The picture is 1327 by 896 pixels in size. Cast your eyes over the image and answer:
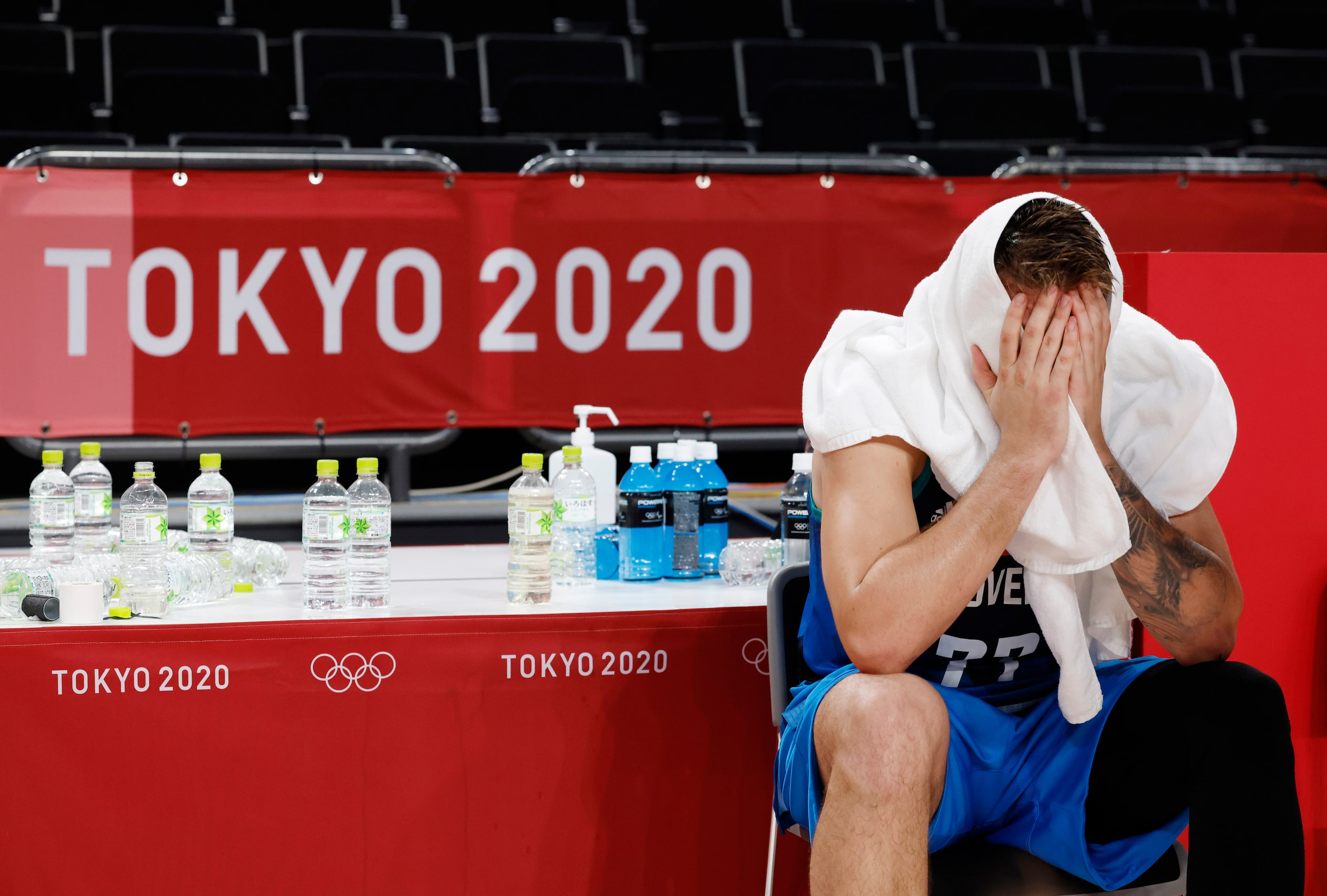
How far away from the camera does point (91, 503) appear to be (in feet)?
Result: 7.45

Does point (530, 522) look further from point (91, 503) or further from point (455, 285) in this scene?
point (455, 285)

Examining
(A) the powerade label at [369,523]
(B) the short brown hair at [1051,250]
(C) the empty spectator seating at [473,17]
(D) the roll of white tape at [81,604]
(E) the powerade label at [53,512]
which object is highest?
(C) the empty spectator seating at [473,17]

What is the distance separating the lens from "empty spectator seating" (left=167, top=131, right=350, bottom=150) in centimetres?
454

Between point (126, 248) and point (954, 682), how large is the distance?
2.57m

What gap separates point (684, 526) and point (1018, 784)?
0.90 meters

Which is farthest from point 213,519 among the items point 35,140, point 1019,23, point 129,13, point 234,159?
point 1019,23

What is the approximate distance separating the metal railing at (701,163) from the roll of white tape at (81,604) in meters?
1.92

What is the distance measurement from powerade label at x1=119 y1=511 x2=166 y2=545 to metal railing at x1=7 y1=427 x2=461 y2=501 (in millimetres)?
1254

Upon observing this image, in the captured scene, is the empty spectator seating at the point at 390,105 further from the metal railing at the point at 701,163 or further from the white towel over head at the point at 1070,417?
the white towel over head at the point at 1070,417

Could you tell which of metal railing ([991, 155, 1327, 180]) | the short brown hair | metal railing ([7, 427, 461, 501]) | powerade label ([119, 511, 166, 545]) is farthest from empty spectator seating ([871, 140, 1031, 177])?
powerade label ([119, 511, 166, 545])

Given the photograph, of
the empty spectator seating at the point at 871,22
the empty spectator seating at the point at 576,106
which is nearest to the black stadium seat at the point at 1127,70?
the empty spectator seating at the point at 871,22

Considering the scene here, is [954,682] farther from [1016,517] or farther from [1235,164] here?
[1235,164]

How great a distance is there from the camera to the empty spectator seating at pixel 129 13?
6.20 m

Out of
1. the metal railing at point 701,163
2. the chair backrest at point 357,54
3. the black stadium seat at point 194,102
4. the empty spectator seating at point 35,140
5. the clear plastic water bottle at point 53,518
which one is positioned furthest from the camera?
the chair backrest at point 357,54
